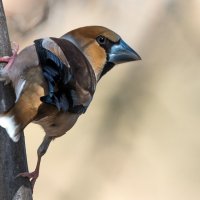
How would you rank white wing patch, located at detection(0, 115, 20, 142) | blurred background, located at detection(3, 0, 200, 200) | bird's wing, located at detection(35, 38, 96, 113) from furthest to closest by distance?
blurred background, located at detection(3, 0, 200, 200) < bird's wing, located at detection(35, 38, 96, 113) < white wing patch, located at detection(0, 115, 20, 142)

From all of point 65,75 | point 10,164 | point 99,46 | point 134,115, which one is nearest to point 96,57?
point 99,46

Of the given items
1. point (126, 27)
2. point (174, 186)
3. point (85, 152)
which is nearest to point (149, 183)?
point (174, 186)

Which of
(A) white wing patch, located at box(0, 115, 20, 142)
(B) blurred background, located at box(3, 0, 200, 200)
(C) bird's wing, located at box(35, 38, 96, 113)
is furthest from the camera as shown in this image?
(B) blurred background, located at box(3, 0, 200, 200)

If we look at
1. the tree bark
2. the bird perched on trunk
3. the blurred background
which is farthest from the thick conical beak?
the blurred background

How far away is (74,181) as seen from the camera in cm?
374

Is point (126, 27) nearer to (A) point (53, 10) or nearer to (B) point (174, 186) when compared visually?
(A) point (53, 10)

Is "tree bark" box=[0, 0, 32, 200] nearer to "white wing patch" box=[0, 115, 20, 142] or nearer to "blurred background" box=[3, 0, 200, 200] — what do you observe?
"white wing patch" box=[0, 115, 20, 142]

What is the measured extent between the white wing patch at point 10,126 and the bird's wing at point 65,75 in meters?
0.09

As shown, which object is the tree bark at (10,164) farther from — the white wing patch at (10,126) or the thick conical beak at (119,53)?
the thick conical beak at (119,53)

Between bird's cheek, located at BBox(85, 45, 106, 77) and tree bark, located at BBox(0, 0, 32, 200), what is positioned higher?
bird's cheek, located at BBox(85, 45, 106, 77)

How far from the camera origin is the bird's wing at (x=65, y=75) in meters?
1.86

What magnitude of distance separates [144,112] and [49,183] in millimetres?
608

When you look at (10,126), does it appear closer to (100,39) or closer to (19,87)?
(19,87)

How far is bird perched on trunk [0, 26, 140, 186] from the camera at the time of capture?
184cm
